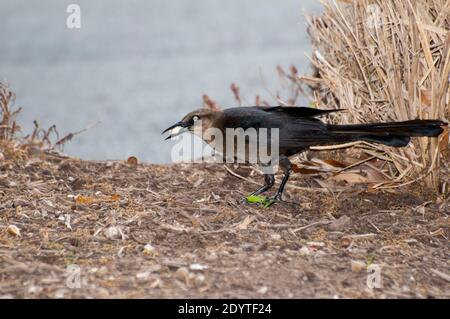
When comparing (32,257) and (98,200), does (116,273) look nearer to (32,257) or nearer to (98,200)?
(32,257)

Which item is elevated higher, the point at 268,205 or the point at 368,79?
the point at 368,79

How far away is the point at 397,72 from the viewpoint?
12.9 ft

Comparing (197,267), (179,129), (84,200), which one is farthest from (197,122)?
(197,267)

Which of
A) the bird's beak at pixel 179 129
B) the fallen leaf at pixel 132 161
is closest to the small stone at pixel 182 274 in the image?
the bird's beak at pixel 179 129

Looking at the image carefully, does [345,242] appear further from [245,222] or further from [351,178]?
[351,178]

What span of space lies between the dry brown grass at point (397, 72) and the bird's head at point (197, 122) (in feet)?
2.57

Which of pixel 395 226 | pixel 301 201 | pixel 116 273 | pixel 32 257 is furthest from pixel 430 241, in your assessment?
pixel 32 257

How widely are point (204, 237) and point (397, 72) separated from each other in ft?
4.76

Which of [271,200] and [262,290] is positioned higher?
[271,200]

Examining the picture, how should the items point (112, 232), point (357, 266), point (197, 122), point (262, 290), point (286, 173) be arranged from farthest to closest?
point (197, 122) → point (286, 173) → point (112, 232) → point (357, 266) → point (262, 290)

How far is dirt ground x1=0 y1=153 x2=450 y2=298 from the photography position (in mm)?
2766

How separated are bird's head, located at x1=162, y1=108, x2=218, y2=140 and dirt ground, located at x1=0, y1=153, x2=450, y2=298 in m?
0.33
